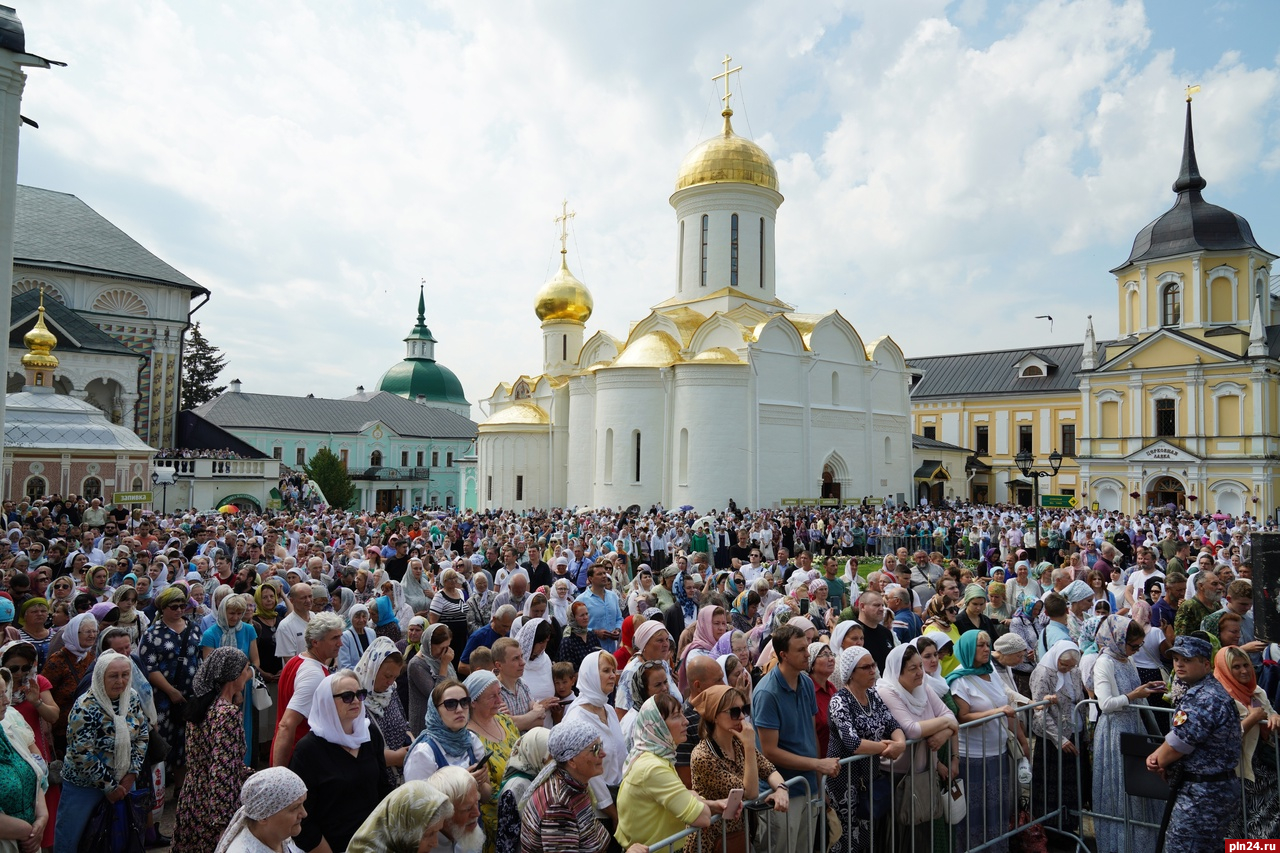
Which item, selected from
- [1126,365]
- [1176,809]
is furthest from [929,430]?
[1176,809]

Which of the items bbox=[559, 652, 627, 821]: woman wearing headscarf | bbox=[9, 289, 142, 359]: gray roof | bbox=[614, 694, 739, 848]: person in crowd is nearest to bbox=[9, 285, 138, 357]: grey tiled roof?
bbox=[9, 289, 142, 359]: gray roof

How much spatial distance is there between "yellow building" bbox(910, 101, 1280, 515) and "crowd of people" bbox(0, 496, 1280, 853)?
104 ft

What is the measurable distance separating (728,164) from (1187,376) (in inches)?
852

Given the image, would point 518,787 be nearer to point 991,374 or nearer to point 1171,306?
point 1171,306

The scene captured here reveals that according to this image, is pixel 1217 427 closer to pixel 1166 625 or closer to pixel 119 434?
pixel 1166 625

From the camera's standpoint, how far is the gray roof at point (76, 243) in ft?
108

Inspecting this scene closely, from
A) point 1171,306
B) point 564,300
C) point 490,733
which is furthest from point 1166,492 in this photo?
point 490,733

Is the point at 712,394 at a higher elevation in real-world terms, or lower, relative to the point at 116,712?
higher

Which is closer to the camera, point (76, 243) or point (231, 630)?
point (231, 630)

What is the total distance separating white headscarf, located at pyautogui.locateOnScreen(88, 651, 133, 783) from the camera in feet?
14.2

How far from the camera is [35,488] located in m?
21.7

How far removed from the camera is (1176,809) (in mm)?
4273

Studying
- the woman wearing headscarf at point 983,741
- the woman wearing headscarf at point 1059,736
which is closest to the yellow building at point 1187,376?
the woman wearing headscarf at point 1059,736

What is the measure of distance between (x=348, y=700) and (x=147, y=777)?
2.28 m
